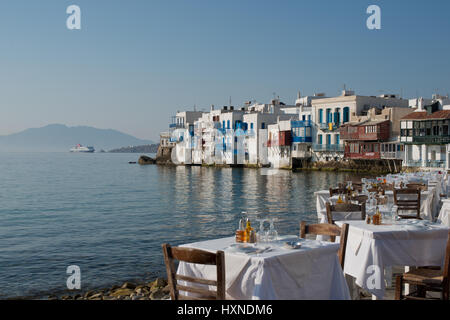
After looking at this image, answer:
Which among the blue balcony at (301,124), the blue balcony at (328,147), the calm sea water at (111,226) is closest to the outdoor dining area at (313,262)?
the calm sea water at (111,226)

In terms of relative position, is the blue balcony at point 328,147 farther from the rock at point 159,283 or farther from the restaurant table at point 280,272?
the restaurant table at point 280,272

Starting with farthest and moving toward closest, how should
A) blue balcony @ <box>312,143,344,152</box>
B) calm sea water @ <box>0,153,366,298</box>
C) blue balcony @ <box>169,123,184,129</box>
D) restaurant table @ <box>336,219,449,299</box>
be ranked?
1. blue balcony @ <box>169,123,184,129</box>
2. blue balcony @ <box>312,143,344,152</box>
3. calm sea water @ <box>0,153,366,298</box>
4. restaurant table @ <box>336,219,449,299</box>

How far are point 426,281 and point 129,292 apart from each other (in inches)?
289

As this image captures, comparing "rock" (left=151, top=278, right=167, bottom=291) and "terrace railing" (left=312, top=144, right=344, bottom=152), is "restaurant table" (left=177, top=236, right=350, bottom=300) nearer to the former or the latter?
"rock" (left=151, top=278, right=167, bottom=291)

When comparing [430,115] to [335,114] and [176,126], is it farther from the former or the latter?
[176,126]

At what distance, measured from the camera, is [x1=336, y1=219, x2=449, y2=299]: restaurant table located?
6.62 meters

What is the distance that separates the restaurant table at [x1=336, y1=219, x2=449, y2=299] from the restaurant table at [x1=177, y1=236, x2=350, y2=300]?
0.82 m

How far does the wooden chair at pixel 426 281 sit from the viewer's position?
593 cm

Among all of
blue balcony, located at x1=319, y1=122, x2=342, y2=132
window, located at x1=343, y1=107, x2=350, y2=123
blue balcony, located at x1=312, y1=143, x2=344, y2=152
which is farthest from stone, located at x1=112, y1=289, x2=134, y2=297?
blue balcony, located at x1=319, y1=122, x2=342, y2=132

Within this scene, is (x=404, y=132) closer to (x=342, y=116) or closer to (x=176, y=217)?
(x=342, y=116)

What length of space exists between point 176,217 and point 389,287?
1991 cm

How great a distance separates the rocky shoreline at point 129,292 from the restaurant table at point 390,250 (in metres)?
5.04
